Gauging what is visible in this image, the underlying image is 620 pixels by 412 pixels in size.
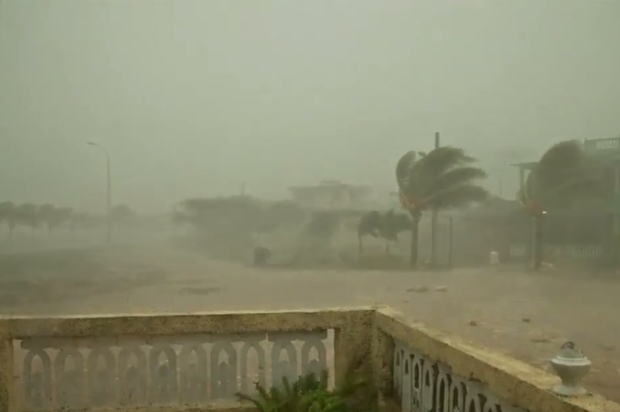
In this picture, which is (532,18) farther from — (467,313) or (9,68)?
(9,68)

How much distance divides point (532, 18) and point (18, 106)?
380cm

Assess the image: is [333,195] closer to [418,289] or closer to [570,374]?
[418,289]

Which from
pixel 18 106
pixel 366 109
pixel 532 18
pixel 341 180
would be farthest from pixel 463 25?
pixel 18 106

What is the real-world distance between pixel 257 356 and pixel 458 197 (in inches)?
69.0

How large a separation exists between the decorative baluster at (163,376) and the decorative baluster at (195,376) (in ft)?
0.16

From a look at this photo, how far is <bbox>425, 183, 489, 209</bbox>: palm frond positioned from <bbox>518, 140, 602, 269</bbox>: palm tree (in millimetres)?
340

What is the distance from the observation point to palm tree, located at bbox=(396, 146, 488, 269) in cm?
430

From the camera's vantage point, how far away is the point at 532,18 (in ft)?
13.3

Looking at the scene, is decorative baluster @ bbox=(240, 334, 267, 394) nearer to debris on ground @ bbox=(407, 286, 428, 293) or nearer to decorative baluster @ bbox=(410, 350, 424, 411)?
decorative baluster @ bbox=(410, 350, 424, 411)

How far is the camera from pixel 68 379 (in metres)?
3.71

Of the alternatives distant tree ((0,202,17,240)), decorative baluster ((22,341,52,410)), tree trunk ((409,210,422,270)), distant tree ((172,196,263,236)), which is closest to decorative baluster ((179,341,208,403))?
decorative baluster ((22,341,52,410))

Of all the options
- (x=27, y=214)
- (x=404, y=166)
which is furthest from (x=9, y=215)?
(x=404, y=166)

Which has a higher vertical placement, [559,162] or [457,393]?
[559,162]

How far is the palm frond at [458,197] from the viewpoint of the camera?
4.23 metres
